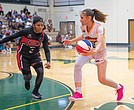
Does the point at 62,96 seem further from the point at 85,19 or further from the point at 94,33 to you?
the point at 85,19

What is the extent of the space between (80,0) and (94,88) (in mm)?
22720

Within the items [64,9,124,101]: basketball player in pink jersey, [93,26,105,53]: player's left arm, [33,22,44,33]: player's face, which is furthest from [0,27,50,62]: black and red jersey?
[93,26,105,53]: player's left arm

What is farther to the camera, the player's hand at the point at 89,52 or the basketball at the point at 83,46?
the basketball at the point at 83,46

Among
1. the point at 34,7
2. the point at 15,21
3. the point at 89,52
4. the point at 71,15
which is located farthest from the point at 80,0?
the point at 89,52

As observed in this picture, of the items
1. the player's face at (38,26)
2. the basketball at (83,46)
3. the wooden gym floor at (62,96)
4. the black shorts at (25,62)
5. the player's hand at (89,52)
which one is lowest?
the wooden gym floor at (62,96)

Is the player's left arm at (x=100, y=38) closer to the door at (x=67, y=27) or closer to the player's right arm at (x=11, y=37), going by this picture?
the player's right arm at (x=11, y=37)

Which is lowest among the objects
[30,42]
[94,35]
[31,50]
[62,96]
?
[62,96]

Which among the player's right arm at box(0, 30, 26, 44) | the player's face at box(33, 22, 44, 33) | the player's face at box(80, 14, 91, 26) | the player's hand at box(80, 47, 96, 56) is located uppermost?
the player's face at box(80, 14, 91, 26)

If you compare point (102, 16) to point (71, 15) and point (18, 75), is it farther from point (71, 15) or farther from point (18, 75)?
point (71, 15)

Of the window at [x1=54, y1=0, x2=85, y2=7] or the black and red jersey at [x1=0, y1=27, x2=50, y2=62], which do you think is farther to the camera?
the window at [x1=54, y1=0, x2=85, y2=7]

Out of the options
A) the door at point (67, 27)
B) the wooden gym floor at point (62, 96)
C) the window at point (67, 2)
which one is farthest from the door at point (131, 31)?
the wooden gym floor at point (62, 96)

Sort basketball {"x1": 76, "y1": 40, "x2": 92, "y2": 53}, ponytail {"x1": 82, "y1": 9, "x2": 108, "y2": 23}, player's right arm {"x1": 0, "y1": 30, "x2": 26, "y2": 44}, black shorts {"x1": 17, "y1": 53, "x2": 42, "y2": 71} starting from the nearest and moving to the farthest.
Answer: basketball {"x1": 76, "y1": 40, "x2": 92, "y2": 53} < ponytail {"x1": 82, "y1": 9, "x2": 108, "y2": 23} < player's right arm {"x1": 0, "y1": 30, "x2": 26, "y2": 44} < black shorts {"x1": 17, "y1": 53, "x2": 42, "y2": 71}

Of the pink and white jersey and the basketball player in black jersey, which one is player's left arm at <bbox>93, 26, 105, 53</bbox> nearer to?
the pink and white jersey

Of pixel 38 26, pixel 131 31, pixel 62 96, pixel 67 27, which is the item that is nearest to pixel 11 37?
pixel 38 26
